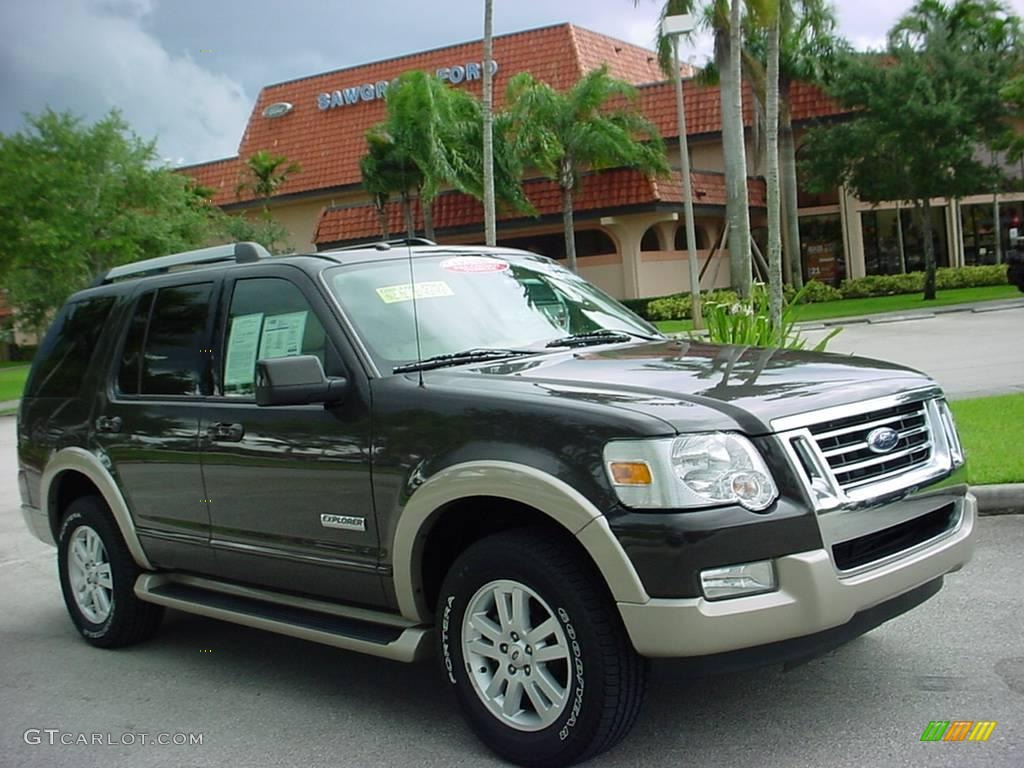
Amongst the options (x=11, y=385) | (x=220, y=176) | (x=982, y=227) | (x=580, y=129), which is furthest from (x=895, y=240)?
(x=11, y=385)

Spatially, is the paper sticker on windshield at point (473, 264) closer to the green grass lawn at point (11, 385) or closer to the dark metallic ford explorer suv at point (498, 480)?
the dark metallic ford explorer suv at point (498, 480)

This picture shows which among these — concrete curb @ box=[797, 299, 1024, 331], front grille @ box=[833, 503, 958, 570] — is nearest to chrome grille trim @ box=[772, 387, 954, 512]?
front grille @ box=[833, 503, 958, 570]

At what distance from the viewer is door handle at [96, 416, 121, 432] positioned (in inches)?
236

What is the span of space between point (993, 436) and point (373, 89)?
39.4 m

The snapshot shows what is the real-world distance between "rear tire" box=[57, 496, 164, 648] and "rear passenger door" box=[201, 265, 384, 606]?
970mm

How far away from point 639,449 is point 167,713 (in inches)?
105

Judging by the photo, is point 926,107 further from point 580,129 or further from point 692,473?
point 692,473

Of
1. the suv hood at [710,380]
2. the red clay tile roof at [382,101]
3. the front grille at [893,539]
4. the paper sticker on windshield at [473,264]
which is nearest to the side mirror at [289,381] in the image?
the suv hood at [710,380]

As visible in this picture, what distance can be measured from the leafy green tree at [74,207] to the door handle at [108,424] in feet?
92.8

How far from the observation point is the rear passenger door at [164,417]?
5527 mm

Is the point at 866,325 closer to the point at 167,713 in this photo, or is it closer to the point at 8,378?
the point at 167,713

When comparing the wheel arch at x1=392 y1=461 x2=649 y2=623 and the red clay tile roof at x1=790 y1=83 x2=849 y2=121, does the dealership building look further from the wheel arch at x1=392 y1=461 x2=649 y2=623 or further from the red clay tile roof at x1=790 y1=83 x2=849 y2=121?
the wheel arch at x1=392 y1=461 x2=649 y2=623

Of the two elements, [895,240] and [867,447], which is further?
[895,240]

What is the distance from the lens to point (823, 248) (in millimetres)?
42500
